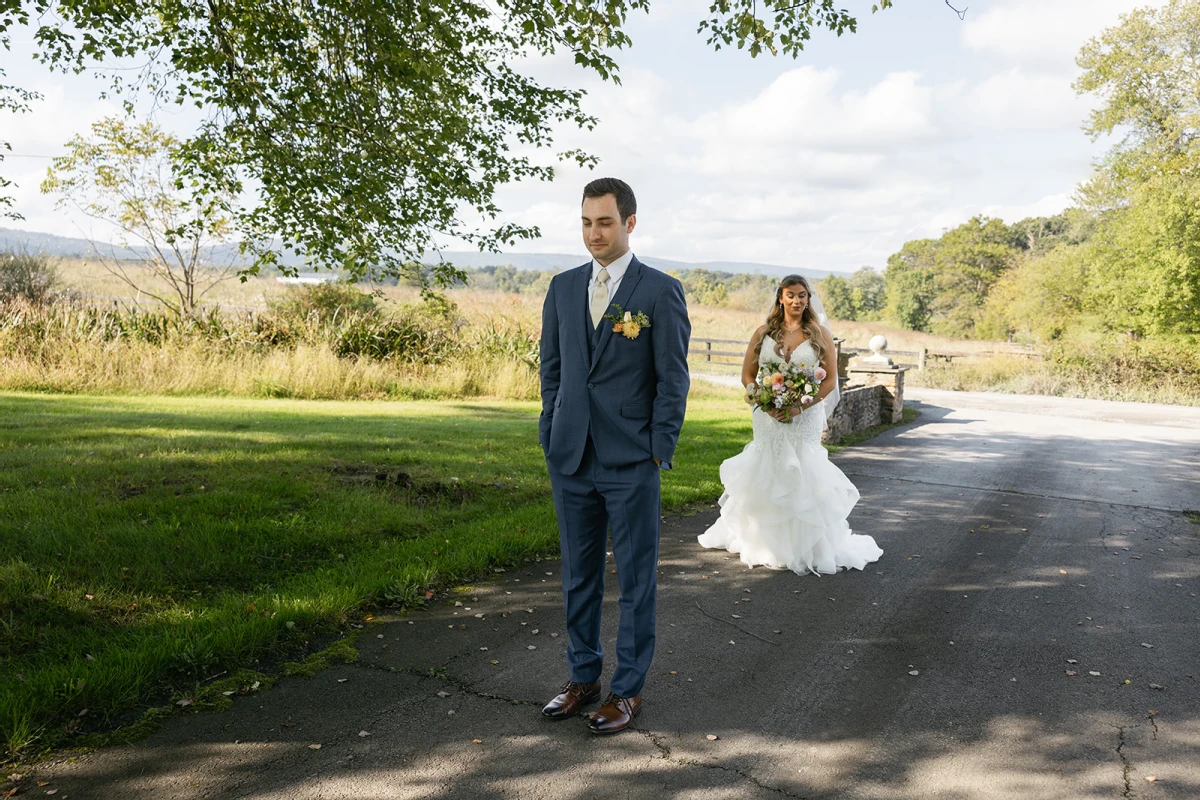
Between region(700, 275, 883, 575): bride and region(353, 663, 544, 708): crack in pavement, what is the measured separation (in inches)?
118

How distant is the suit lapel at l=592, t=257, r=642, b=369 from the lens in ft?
11.9

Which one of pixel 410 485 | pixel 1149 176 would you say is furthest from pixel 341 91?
pixel 1149 176

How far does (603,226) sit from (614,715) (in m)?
2.15

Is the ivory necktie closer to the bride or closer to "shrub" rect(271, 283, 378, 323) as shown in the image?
the bride

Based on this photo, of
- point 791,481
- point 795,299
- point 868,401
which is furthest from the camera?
point 868,401

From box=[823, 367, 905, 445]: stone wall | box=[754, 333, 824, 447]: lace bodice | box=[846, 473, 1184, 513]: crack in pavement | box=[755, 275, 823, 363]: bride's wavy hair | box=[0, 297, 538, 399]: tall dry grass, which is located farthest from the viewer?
box=[0, 297, 538, 399]: tall dry grass

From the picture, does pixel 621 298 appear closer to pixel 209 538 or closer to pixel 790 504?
pixel 790 504

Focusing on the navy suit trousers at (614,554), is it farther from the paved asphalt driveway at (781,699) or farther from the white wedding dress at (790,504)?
the white wedding dress at (790,504)

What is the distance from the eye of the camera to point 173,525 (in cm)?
580

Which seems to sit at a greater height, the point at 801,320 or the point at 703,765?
the point at 801,320

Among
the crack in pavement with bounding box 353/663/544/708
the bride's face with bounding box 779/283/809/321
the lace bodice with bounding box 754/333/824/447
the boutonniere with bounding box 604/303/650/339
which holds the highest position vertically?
the bride's face with bounding box 779/283/809/321

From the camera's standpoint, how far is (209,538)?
223 inches

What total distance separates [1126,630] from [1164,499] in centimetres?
558

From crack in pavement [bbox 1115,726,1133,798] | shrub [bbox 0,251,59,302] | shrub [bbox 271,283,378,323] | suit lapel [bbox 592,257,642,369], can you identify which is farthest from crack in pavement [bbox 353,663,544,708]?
shrub [bbox 0,251,59,302]
